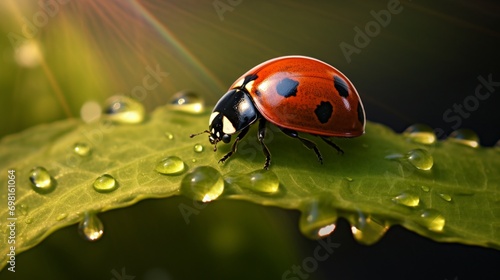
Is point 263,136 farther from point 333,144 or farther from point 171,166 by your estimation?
point 171,166

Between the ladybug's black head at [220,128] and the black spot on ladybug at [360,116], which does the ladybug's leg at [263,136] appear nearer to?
the ladybug's black head at [220,128]

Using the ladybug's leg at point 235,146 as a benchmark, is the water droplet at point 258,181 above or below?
above

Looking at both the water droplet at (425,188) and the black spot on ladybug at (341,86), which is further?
the black spot on ladybug at (341,86)

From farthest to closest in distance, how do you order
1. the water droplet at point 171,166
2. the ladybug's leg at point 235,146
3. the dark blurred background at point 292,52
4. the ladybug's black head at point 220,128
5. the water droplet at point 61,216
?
the dark blurred background at point 292,52, the ladybug's black head at point 220,128, the ladybug's leg at point 235,146, the water droplet at point 171,166, the water droplet at point 61,216

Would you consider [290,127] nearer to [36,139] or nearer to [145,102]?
[36,139]

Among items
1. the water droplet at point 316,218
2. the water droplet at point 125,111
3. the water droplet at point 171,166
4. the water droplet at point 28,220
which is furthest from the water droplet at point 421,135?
the water droplet at point 28,220

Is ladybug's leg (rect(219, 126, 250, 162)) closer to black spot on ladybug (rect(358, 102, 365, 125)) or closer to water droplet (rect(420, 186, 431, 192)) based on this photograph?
black spot on ladybug (rect(358, 102, 365, 125))

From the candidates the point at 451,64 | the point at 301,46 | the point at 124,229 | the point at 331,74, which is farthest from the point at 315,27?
the point at 124,229
